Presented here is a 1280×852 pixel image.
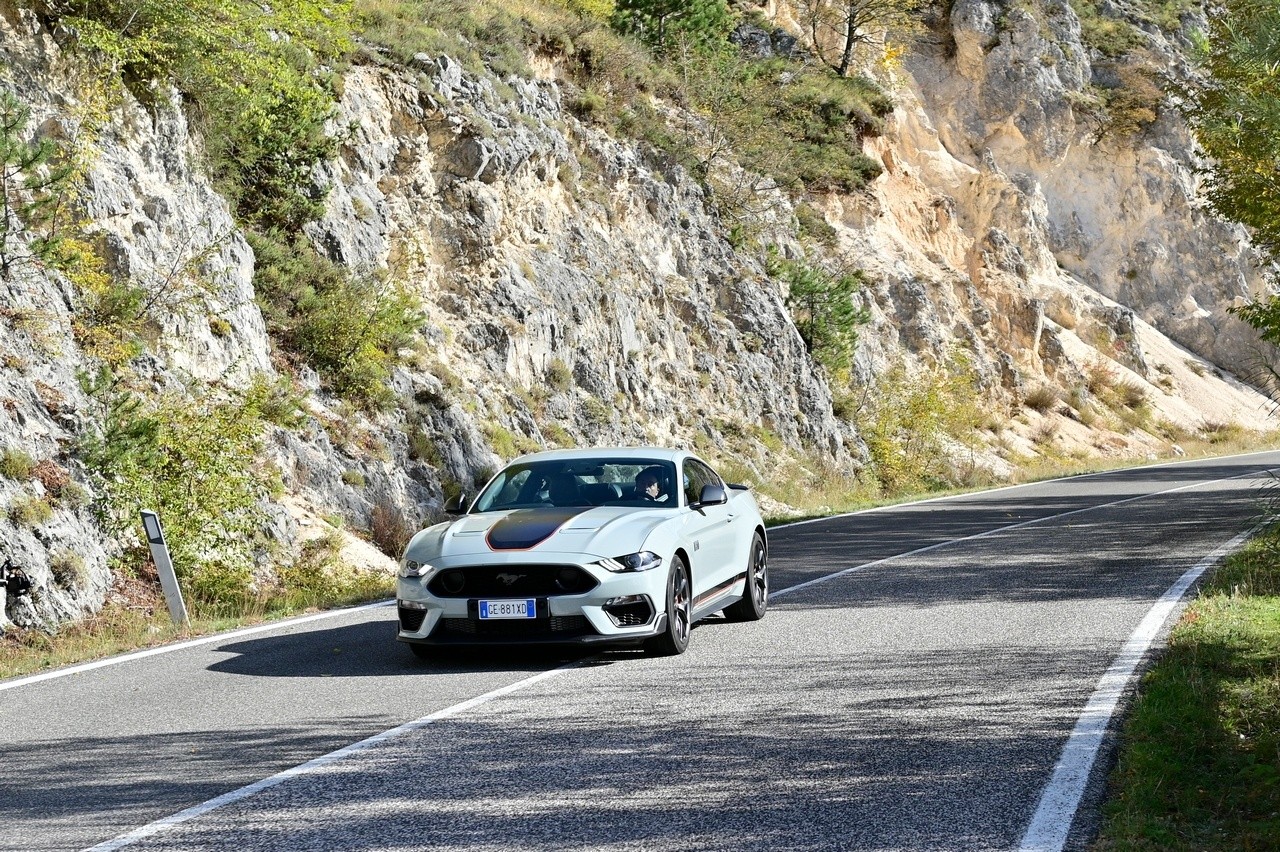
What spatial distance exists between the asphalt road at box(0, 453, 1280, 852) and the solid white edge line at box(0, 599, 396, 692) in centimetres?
11

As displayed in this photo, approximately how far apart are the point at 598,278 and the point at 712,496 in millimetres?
19296

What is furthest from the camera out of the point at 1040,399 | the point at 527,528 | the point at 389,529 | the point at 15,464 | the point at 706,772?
the point at 1040,399

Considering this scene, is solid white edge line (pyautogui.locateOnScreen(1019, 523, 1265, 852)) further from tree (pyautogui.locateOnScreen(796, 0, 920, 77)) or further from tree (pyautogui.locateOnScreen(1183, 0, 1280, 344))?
tree (pyautogui.locateOnScreen(796, 0, 920, 77))

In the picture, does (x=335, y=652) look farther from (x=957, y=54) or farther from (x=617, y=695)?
(x=957, y=54)

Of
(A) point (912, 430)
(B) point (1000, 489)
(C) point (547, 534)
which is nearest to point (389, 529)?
(C) point (547, 534)

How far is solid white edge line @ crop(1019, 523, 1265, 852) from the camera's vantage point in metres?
5.18

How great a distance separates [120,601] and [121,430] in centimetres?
218

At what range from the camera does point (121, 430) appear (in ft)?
46.8

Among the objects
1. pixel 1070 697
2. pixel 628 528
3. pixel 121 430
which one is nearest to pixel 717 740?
pixel 1070 697

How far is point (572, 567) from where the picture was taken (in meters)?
9.06

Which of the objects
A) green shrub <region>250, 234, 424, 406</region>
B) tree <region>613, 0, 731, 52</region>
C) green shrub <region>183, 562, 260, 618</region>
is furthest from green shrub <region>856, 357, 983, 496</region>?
green shrub <region>183, 562, 260, 618</region>

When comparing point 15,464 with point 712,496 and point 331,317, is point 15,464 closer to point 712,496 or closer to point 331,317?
point 712,496

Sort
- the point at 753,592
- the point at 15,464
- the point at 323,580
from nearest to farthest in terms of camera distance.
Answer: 1. the point at 753,592
2. the point at 15,464
3. the point at 323,580

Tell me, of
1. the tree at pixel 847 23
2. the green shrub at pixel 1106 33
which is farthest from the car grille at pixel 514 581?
the green shrub at pixel 1106 33
